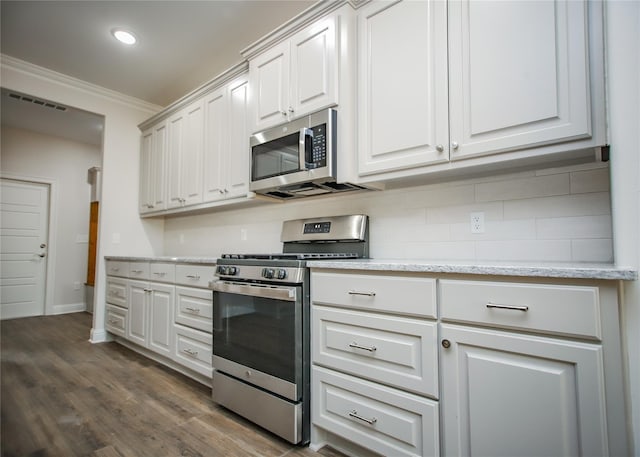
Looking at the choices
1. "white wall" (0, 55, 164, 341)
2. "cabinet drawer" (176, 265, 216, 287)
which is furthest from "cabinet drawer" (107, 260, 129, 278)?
"cabinet drawer" (176, 265, 216, 287)

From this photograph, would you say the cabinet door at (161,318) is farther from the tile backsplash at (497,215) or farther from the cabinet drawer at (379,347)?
the cabinet drawer at (379,347)

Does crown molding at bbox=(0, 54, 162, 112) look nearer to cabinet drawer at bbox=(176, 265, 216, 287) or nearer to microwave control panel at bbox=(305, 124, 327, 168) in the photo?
cabinet drawer at bbox=(176, 265, 216, 287)

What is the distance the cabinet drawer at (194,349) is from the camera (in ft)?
7.42

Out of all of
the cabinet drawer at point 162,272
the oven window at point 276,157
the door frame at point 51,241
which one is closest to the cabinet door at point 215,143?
the oven window at point 276,157

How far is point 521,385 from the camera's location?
108 cm

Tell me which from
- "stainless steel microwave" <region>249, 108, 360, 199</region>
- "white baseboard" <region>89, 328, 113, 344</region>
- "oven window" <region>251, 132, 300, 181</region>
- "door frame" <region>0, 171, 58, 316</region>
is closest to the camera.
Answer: "stainless steel microwave" <region>249, 108, 360, 199</region>

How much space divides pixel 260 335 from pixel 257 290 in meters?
0.24

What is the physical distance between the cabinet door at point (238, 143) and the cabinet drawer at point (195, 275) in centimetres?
65

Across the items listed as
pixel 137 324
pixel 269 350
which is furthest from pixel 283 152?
pixel 137 324

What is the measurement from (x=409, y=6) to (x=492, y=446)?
1.95 meters

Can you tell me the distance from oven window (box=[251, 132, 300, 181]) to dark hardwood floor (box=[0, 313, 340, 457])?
1.51 metres

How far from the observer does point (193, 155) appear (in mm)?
3107

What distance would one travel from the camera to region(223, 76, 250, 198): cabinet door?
102 inches

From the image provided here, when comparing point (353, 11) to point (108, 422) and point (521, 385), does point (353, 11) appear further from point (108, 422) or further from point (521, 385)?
point (108, 422)
